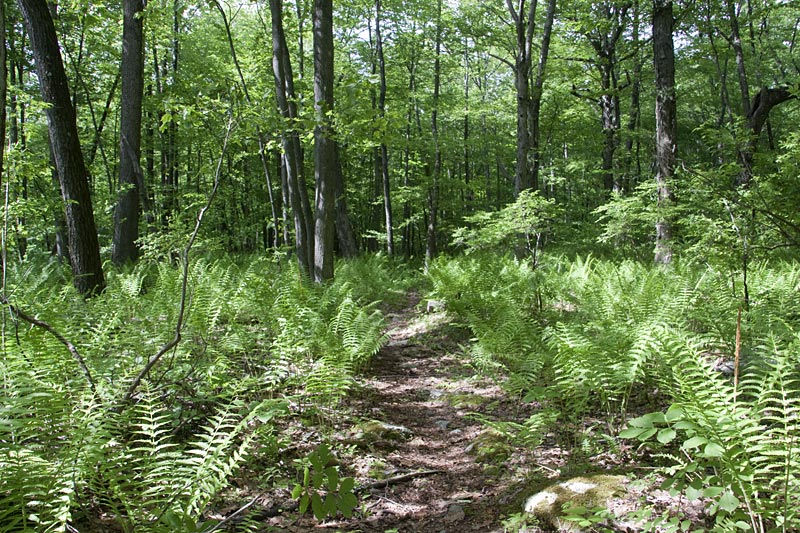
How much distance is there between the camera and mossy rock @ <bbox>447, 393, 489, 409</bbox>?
417cm

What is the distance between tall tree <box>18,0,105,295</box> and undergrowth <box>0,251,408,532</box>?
1.53 feet

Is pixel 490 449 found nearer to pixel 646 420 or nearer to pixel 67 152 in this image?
pixel 646 420

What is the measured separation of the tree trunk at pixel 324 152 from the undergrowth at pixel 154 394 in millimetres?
619

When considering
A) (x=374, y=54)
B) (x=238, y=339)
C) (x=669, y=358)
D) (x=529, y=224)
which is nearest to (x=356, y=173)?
(x=374, y=54)

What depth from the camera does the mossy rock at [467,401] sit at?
417 cm

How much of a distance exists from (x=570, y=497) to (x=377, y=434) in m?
1.53

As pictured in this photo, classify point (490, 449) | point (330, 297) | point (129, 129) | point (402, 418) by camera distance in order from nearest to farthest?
1. point (490, 449)
2. point (402, 418)
3. point (330, 297)
4. point (129, 129)

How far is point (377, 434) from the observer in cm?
350

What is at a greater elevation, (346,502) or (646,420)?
(646,420)

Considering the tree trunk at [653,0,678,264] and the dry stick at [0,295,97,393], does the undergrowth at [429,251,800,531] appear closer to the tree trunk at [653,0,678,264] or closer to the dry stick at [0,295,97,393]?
the tree trunk at [653,0,678,264]

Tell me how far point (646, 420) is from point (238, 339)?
11.2 ft

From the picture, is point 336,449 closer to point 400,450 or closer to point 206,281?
point 400,450

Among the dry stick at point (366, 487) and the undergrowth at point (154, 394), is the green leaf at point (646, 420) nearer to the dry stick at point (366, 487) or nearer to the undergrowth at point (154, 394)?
the undergrowth at point (154, 394)

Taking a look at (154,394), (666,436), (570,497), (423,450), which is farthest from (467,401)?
(666,436)
